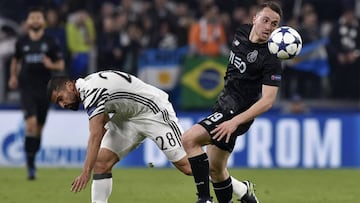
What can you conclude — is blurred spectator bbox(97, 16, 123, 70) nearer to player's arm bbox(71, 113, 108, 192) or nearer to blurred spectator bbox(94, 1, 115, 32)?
blurred spectator bbox(94, 1, 115, 32)

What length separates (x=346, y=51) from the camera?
A: 68.2ft

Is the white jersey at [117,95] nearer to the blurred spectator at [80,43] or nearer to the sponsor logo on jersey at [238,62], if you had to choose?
the sponsor logo on jersey at [238,62]

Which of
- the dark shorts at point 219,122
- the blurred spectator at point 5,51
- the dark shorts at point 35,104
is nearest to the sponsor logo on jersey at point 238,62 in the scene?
the dark shorts at point 219,122

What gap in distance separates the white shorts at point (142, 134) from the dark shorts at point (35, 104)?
567cm

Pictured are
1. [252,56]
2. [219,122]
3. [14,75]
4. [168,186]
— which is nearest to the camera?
[219,122]

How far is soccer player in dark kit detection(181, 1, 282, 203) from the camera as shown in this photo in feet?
33.8

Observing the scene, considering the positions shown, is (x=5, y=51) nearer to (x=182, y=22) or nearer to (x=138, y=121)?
(x=182, y=22)

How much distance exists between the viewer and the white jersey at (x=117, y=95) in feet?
33.6

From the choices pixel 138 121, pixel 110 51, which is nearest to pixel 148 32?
pixel 110 51

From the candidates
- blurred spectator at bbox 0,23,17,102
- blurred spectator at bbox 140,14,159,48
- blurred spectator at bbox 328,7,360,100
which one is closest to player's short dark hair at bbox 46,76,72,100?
blurred spectator at bbox 0,23,17,102

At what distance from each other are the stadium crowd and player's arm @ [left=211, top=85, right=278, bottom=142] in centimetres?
1038

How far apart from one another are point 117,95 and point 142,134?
61 cm

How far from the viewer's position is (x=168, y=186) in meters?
15.2

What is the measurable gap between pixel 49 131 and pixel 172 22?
3568 millimetres
